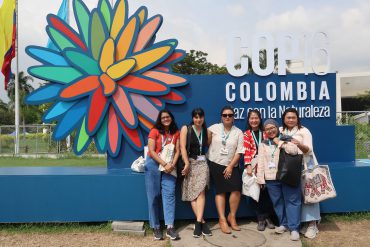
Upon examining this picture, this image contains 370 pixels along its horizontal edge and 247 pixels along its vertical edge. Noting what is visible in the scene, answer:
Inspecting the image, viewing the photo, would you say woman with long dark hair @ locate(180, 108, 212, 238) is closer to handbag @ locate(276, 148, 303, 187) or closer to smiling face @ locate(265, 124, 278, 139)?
smiling face @ locate(265, 124, 278, 139)

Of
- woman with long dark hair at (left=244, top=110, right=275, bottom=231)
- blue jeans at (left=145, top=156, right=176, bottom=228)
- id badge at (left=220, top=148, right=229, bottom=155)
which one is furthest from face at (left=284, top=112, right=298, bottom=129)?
blue jeans at (left=145, top=156, right=176, bottom=228)

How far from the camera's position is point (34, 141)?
15141 millimetres

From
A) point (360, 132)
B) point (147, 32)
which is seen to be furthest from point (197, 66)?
point (147, 32)

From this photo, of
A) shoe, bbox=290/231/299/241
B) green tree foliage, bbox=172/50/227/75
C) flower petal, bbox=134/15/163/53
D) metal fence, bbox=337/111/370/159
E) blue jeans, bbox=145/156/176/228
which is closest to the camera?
shoe, bbox=290/231/299/241

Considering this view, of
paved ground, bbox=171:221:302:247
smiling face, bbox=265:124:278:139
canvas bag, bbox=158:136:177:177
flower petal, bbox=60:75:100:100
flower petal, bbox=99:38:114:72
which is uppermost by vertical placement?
flower petal, bbox=99:38:114:72

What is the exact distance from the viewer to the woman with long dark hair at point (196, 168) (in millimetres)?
3777

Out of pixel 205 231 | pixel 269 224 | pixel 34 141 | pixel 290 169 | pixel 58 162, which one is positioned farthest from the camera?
pixel 34 141

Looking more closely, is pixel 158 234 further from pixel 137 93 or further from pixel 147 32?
pixel 147 32

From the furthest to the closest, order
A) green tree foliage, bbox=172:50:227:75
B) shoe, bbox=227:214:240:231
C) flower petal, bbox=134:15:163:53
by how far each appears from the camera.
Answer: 1. green tree foliage, bbox=172:50:227:75
2. flower petal, bbox=134:15:163:53
3. shoe, bbox=227:214:240:231

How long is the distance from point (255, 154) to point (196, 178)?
0.75m

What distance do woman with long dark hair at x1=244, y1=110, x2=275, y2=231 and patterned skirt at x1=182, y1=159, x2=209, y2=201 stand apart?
0.51m

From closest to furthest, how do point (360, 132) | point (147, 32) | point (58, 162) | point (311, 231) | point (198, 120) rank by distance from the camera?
point (198, 120) → point (311, 231) → point (147, 32) → point (58, 162) → point (360, 132)

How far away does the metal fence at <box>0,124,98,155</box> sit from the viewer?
1432 centimetres

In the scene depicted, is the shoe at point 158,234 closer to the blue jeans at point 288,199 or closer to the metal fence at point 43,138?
the blue jeans at point 288,199
